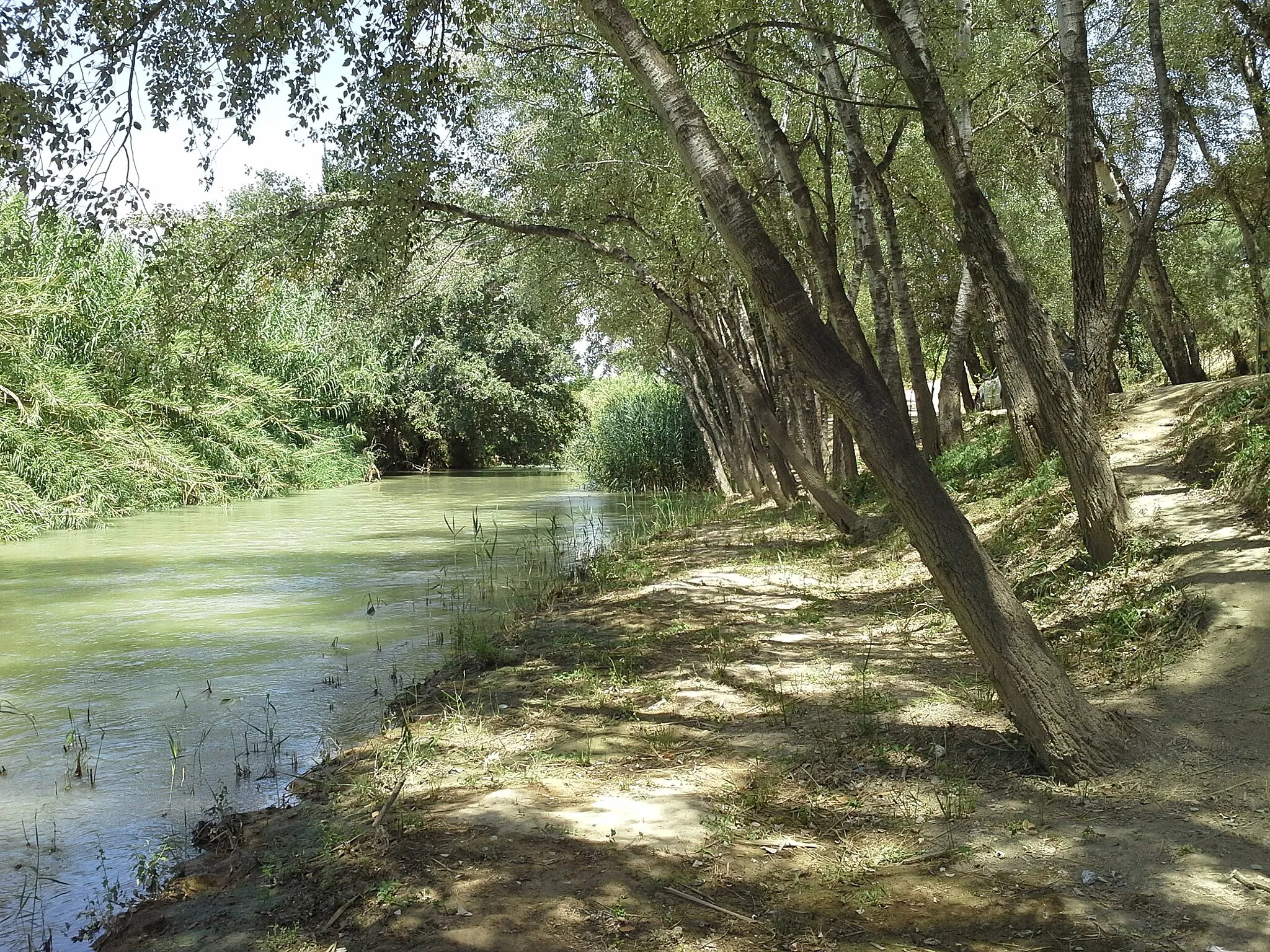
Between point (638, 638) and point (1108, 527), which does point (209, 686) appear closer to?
point (638, 638)

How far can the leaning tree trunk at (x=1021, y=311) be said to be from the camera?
6.17 metres

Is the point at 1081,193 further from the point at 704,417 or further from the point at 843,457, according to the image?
the point at 704,417

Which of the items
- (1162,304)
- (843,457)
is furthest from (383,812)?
(1162,304)

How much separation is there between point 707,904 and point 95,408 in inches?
797

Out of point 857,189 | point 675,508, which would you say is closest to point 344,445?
point 675,508

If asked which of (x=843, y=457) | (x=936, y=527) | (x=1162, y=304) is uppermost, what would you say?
(x=1162, y=304)

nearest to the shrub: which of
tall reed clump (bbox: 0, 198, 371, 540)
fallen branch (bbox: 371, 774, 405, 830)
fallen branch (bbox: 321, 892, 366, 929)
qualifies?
fallen branch (bbox: 371, 774, 405, 830)

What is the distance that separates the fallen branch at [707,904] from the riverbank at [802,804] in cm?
1

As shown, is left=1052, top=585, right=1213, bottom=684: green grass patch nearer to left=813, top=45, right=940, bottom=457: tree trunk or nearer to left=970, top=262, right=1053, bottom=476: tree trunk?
left=970, top=262, right=1053, bottom=476: tree trunk

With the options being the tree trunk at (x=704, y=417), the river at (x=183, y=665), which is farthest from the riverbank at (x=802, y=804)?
the tree trunk at (x=704, y=417)

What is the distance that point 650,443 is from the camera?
2795 centimetres

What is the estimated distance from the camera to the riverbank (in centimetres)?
350

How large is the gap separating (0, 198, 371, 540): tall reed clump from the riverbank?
400 inches

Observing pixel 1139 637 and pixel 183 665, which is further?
pixel 183 665
